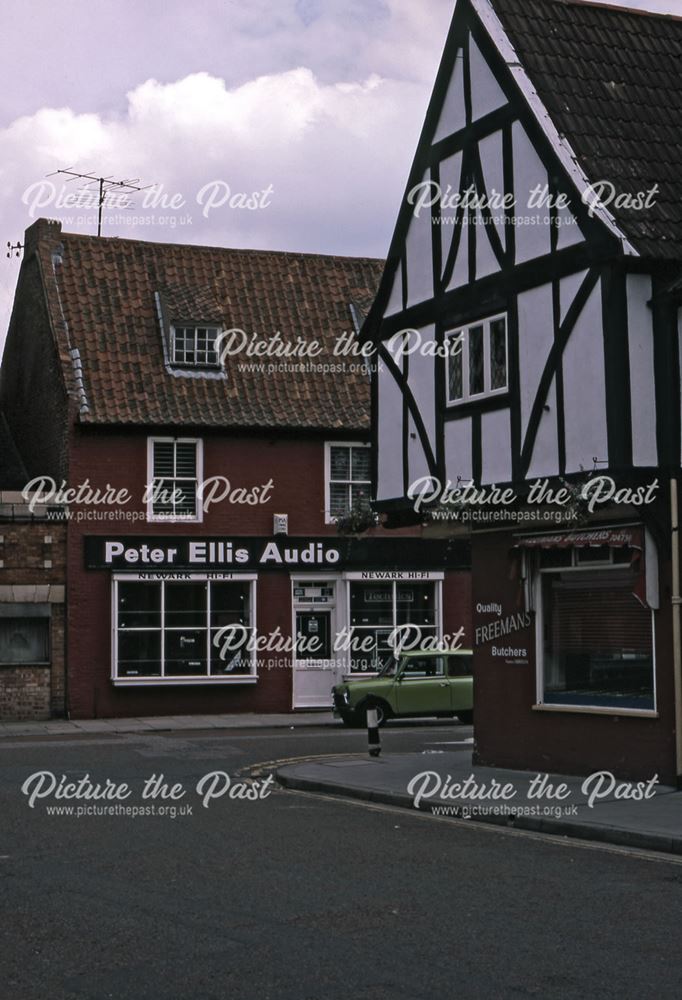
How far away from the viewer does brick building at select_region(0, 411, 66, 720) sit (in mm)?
29219

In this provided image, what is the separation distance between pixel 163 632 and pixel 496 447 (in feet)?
46.5

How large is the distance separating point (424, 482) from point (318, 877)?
9.62m

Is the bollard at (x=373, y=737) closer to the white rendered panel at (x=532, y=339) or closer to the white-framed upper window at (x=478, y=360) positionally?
the white-framed upper window at (x=478, y=360)

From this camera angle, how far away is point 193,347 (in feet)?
105

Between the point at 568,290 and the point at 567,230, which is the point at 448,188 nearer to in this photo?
the point at 567,230

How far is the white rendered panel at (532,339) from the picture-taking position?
17000mm

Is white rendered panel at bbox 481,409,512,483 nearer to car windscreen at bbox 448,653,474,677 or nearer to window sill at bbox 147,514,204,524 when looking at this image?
car windscreen at bbox 448,653,474,677

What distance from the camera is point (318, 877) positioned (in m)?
10.7

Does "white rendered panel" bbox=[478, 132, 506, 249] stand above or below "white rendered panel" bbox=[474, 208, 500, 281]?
above

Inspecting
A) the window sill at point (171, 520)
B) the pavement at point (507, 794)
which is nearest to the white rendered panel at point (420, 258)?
the pavement at point (507, 794)

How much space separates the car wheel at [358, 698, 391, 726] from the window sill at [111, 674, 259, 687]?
399 cm

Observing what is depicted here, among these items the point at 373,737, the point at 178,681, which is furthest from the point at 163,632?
the point at 373,737

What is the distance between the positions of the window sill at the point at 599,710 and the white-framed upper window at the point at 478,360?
13.6ft

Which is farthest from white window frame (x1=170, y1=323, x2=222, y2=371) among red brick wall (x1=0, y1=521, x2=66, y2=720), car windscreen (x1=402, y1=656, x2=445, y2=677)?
car windscreen (x1=402, y1=656, x2=445, y2=677)
